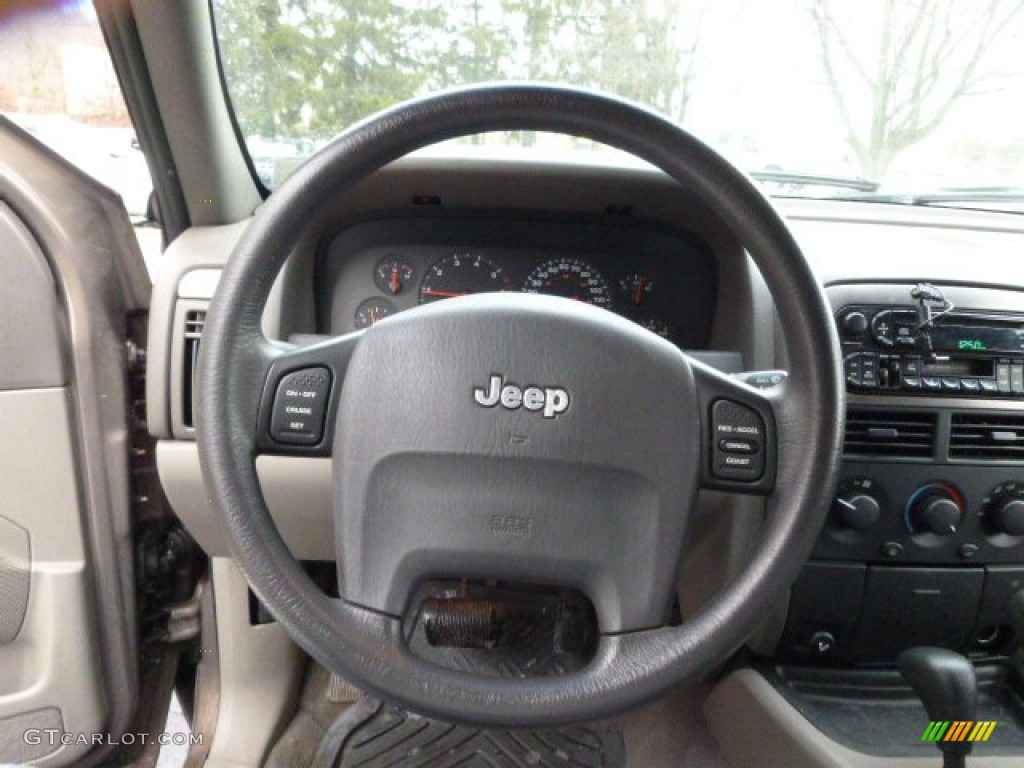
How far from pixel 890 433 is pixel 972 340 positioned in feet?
0.70

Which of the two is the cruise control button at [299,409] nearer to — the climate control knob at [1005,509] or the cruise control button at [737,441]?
the cruise control button at [737,441]

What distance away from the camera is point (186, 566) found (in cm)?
175

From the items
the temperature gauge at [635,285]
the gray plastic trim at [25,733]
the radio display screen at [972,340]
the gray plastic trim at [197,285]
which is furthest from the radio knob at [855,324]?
the gray plastic trim at [25,733]

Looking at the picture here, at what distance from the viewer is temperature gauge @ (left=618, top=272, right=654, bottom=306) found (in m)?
1.54

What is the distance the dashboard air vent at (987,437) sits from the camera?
1406 millimetres

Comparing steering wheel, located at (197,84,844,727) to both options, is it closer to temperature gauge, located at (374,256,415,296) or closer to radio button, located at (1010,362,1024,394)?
temperature gauge, located at (374,256,415,296)

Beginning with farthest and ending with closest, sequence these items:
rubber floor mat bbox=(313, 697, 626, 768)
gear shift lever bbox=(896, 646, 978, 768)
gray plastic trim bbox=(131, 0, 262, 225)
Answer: rubber floor mat bbox=(313, 697, 626, 768) → gray plastic trim bbox=(131, 0, 262, 225) → gear shift lever bbox=(896, 646, 978, 768)

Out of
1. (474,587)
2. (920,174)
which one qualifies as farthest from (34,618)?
(920,174)

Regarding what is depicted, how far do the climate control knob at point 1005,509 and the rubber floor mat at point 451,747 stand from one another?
32.7 inches

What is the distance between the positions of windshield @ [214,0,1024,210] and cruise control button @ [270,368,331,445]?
2.04 feet

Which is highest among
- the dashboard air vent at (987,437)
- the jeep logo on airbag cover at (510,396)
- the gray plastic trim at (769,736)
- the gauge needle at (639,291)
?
the gauge needle at (639,291)

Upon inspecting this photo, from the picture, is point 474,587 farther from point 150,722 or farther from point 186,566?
point 150,722

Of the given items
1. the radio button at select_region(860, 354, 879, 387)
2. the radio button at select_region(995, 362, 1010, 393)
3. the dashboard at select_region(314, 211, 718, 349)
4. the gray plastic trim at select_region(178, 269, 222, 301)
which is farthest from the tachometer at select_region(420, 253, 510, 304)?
the radio button at select_region(995, 362, 1010, 393)

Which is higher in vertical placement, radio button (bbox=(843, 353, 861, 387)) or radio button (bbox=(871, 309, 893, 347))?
radio button (bbox=(871, 309, 893, 347))
